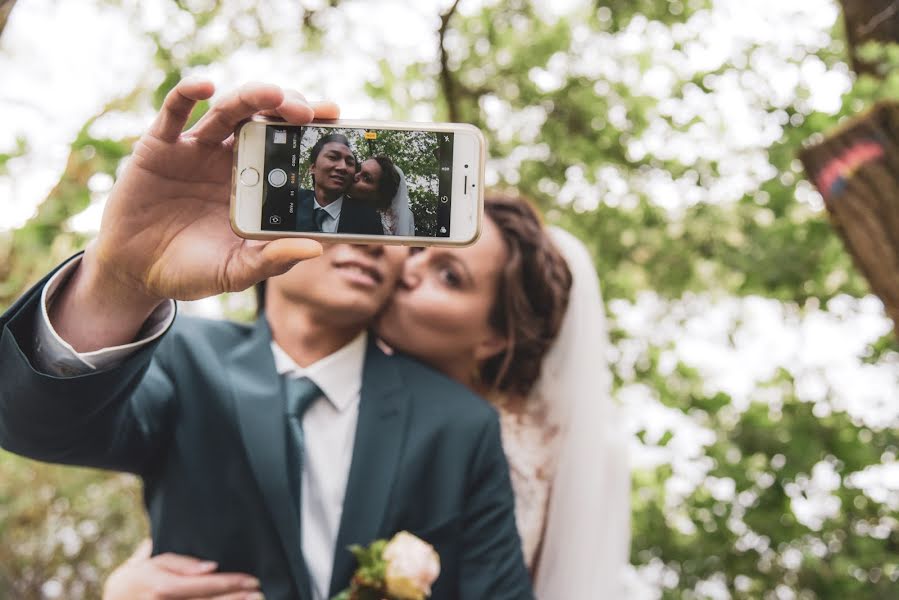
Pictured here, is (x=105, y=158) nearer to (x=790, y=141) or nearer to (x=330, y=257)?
(x=330, y=257)

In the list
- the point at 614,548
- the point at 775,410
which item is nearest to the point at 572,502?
the point at 614,548

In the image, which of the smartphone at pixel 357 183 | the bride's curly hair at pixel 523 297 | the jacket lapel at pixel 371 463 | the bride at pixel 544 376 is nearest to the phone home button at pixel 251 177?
the smartphone at pixel 357 183

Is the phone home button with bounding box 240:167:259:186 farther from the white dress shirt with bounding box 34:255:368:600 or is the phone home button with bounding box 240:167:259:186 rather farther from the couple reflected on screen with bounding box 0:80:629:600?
the white dress shirt with bounding box 34:255:368:600

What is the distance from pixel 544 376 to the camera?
3014 millimetres

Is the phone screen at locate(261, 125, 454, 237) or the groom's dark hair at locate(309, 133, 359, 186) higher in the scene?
the groom's dark hair at locate(309, 133, 359, 186)

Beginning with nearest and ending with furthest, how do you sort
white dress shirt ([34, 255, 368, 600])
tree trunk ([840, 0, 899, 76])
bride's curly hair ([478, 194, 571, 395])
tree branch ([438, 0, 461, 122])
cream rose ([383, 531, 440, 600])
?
cream rose ([383, 531, 440, 600]) → white dress shirt ([34, 255, 368, 600]) → tree trunk ([840, 0, 899, 76]) → bride's curly hair ([478, 194, 571, 395]) → tree branch ([438, 0, 461, 122])

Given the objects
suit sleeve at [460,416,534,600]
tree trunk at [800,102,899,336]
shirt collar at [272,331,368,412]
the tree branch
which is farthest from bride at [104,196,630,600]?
the tree branch

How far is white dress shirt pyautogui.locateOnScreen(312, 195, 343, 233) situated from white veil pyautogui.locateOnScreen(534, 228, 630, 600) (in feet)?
5.57

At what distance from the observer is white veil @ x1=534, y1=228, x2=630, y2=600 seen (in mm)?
2785

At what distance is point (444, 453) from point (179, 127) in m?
1.20

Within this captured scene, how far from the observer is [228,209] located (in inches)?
58.2

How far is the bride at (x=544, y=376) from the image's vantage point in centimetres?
256

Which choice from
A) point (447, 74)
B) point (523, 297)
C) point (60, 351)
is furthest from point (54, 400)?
point (447, 74)

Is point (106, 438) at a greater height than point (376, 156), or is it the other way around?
point (376, 156)
